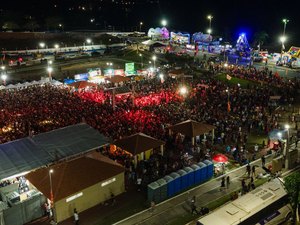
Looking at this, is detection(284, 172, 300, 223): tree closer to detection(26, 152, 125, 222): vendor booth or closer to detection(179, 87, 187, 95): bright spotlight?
detection(26, 152, 125, 222): vendor booth

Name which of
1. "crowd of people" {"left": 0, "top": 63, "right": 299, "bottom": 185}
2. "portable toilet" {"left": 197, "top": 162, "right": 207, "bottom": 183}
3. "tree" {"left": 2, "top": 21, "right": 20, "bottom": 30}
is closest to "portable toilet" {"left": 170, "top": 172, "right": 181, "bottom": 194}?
"portable toilet" {"left": 197, "top": 162, "right": 207, "bottom": 183}

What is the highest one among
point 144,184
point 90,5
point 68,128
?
point 90,5

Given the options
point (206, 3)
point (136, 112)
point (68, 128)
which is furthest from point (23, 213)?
point (206, 3)

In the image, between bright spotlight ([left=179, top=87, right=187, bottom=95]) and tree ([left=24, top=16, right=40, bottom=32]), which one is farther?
tree ([left=24, top=16, right=40, bottom=32])

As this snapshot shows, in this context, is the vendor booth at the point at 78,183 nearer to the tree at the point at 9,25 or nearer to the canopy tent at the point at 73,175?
the canopy tent at the point at 73,175

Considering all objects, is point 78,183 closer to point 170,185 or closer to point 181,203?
point 170,185

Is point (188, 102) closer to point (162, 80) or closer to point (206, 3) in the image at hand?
point (162, 80)
